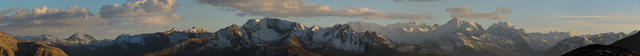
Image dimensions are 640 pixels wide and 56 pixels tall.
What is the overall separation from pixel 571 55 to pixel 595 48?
918 cm

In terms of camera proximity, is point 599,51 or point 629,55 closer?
point 629,55

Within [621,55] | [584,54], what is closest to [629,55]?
[621,55]

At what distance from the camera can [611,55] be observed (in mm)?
150875

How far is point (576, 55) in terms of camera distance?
16150 cm

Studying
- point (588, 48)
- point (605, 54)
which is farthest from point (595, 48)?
point (605, 54)

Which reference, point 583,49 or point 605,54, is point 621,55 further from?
point 583,49

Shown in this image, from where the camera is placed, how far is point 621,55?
489 feet

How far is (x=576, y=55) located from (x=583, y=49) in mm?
11402

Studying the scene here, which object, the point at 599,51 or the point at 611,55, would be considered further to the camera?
the point at 599,51

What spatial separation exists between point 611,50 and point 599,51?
17.0 ft

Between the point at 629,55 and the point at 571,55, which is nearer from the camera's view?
the point at 629,55

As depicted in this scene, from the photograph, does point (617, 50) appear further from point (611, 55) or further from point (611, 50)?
point (611, 55)

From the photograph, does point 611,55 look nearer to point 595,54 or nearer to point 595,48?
point 595,54

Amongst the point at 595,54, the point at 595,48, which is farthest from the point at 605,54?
the point at 595,48
